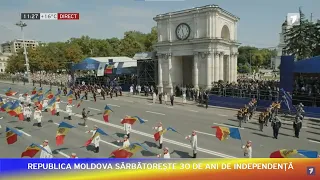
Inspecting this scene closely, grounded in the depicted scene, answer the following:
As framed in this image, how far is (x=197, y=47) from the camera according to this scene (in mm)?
32938

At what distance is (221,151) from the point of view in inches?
594

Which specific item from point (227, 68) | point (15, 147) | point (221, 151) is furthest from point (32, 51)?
point (221, 151)

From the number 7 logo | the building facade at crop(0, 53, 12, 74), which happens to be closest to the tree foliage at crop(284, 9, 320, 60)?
the number 7 logo

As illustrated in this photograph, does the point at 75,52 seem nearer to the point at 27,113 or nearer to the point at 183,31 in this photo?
the point at 183,31

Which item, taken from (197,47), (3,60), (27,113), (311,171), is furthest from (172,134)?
(3,60)

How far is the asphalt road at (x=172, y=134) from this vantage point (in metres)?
15.3

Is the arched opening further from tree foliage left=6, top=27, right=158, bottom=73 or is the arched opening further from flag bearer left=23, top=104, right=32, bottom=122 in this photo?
tree foliage left=6, top=27, right=158, bottom=73

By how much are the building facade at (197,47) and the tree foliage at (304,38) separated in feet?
22.7

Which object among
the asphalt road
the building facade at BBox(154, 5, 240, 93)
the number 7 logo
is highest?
the building facade at BBox(154, 5, 240, 93)

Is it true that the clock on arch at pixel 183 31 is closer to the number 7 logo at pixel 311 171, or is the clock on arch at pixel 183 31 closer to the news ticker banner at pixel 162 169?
the news ticker banner at pixel 162 169

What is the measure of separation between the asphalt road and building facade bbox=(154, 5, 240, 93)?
256 inches

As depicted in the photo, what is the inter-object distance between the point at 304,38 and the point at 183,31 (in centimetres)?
1382

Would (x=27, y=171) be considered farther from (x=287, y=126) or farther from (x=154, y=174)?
(x=287, y=126)

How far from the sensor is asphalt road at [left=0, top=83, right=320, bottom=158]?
15.3 meters
